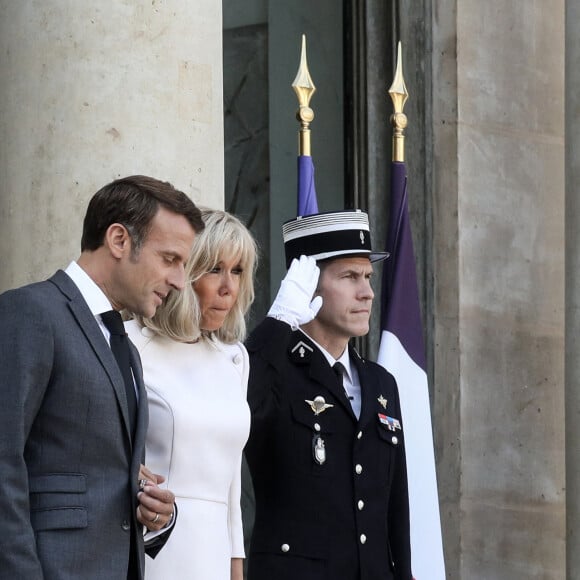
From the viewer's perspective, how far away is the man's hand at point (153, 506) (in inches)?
137

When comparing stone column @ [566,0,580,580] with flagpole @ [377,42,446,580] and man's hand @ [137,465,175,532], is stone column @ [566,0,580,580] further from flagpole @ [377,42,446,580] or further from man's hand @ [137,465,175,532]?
man's hand @ [137,465,175,532]

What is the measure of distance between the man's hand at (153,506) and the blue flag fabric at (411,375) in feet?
8.04

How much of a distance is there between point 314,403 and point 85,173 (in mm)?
979

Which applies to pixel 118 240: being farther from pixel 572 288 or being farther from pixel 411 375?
pixel 572 288

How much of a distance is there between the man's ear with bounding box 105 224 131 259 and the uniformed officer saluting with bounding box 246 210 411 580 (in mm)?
1234

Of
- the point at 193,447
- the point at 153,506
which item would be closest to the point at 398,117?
the point at 193,447

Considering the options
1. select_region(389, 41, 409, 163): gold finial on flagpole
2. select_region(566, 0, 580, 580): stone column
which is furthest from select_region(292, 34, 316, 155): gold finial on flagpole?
select_region(566, 0, 580, 580): stone column

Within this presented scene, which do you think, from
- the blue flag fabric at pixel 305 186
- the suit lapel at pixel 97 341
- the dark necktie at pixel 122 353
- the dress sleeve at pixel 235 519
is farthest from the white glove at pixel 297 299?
the suit lapel at pixel 97 341

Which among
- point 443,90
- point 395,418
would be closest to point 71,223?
point 395,418

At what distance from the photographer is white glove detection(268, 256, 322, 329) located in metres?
4.75

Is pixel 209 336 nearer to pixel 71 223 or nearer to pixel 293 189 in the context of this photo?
pixel 71 223

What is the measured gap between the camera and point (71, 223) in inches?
188

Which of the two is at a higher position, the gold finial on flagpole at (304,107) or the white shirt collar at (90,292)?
the gold finial on flagpole at (304,107)

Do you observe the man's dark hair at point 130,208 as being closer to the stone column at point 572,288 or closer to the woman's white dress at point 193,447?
the woman's white dress at point 193,447
